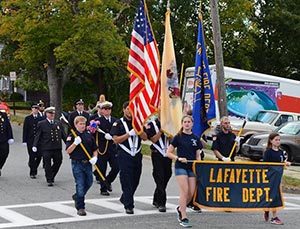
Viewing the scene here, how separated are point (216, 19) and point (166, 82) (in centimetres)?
706

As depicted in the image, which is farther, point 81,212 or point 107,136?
point 107,136

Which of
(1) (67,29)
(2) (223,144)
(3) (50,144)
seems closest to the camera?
(2) (223,144)

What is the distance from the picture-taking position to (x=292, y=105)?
88.7ft

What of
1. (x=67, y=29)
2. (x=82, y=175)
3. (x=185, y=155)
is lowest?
(x=82, y=175)

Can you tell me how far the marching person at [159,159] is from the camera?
32.8 ft

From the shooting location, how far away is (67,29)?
96.2 ft

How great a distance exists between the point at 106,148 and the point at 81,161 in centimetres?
250

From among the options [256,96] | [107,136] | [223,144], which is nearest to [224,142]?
[223,144]

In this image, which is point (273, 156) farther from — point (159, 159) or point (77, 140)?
point (77, 140)

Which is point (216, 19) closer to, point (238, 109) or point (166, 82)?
point (166, 82)

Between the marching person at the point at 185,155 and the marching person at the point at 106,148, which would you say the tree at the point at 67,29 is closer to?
the marching person at the point at 106,148

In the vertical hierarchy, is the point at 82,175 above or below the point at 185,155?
below

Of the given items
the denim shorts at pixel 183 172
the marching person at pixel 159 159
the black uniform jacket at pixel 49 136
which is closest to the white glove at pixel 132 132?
the marching person at pixel 159 159

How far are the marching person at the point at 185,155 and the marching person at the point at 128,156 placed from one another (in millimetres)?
941
